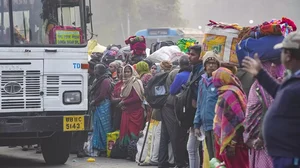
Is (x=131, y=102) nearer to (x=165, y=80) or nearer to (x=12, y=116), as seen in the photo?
(x=165, y=80)

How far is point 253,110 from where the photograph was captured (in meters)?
7.34

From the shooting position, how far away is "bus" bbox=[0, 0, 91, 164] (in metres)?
11.9

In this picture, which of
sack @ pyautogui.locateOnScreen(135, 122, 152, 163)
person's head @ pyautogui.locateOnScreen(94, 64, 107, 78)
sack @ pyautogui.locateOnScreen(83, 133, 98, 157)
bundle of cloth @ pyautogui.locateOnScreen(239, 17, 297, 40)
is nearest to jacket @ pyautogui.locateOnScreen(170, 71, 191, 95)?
sack @ pyautogui.locateOnScreen(135, 122, 152, 163)

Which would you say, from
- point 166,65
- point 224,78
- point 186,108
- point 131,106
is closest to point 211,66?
point 224,78

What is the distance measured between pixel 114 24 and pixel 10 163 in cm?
5316

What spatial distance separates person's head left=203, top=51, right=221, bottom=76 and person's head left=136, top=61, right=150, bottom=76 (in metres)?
5.61

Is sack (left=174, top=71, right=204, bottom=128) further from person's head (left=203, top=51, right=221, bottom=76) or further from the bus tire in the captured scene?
the bus tire

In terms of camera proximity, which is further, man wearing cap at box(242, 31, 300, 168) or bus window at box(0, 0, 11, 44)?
bus window at box(0, 0, 11, 44)

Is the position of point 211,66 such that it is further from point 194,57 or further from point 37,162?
point 37,162

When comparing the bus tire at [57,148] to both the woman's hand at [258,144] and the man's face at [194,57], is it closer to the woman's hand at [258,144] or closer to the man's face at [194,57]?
the man's face at [194,57]

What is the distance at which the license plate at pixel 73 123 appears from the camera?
12.1 metres

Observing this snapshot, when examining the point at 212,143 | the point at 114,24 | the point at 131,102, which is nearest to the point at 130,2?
the point at 114,24

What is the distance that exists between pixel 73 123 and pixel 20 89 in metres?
0.94

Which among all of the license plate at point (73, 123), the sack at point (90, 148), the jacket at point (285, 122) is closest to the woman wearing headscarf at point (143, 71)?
the sack at point (90, 148)
